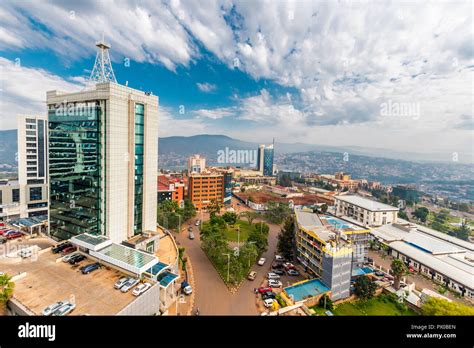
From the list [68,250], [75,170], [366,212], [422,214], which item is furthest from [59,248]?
[422,214]

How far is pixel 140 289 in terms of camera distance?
4.03 metres

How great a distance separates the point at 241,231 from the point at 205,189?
20.7ft

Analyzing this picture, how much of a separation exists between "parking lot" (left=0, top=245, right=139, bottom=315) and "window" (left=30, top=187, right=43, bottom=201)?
9.70m

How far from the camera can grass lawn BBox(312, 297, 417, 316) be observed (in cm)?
604

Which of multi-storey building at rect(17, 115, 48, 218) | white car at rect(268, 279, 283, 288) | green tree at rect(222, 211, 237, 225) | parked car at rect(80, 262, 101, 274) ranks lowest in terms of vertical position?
white car at rect(268, 279, 283, 288)

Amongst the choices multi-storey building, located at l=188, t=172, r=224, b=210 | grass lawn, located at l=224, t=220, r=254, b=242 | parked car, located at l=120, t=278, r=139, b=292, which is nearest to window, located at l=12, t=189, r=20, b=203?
multi-storey building, located at l=188, t=172, r=224, b=210

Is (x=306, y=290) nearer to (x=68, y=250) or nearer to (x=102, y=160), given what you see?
(x=68, y=250)

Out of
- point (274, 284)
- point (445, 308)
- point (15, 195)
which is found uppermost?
point (15, 195)

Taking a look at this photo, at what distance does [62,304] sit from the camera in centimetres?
350

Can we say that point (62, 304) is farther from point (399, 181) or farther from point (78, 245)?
point (399, 181)

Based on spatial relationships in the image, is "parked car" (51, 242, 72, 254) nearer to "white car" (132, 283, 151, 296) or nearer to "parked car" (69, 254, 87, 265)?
"parked car" (69, 254, 87, 265)

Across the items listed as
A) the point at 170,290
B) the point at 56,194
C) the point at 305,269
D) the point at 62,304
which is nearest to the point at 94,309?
the point at 62,304

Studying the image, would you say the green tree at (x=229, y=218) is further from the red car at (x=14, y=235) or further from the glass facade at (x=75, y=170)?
the red car at (x=14, y=235)
